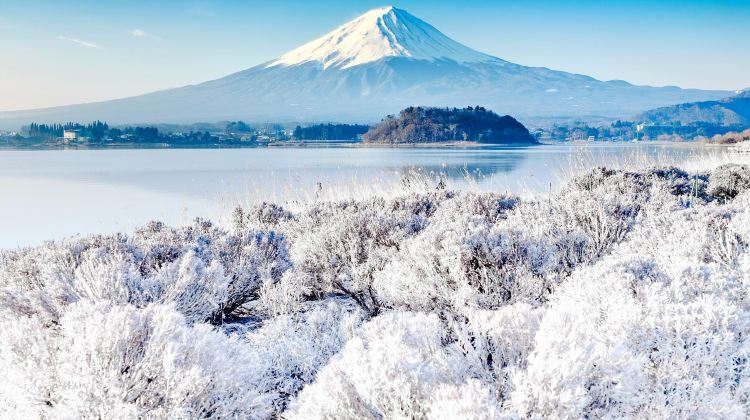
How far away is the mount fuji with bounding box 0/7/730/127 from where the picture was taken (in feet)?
500

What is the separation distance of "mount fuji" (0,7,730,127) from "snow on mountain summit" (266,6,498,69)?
0.92 ft

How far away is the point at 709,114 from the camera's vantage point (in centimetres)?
9706

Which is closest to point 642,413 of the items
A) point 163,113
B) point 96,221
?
point 96,221

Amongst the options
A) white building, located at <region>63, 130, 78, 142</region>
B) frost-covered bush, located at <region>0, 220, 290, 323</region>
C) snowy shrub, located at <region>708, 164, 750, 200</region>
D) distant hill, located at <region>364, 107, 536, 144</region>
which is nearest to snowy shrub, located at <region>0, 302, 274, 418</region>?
frost-covered bush, located at <region>0, 220, 290, 323</region>

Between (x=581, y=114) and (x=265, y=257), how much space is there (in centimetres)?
17162

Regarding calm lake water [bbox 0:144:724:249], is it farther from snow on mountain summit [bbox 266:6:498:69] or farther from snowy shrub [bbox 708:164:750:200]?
snow on mountain summit [bbox 266:6:498:69]

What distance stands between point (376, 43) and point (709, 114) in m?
94.2

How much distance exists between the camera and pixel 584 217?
5.20m

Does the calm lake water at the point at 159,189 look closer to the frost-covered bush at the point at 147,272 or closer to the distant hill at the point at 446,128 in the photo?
the frost-covered bush at the point at 147,272

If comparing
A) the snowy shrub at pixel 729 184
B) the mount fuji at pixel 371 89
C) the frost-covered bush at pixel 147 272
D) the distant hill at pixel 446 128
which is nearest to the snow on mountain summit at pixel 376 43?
the mount fuji at pixel 371 89

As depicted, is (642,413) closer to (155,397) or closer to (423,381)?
(423,381)

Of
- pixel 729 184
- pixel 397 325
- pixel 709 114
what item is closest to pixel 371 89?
pixel 709 114

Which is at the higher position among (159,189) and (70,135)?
(70,135)

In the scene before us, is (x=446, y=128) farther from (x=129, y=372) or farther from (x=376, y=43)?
(x=376, y=43)
